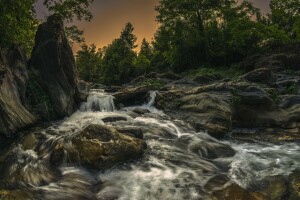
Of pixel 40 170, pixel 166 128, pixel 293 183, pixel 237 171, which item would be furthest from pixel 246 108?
pixel 40 170

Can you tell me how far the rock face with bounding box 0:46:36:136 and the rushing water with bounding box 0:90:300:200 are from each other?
1090 millimetres

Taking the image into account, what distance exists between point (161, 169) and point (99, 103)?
35.9 ft

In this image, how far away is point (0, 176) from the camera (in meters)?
9.39

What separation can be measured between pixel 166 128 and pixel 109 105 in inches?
257

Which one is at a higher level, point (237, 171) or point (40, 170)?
point (40, 170)

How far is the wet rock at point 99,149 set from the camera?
408 inches

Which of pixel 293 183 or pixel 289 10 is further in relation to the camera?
pixel 289 10

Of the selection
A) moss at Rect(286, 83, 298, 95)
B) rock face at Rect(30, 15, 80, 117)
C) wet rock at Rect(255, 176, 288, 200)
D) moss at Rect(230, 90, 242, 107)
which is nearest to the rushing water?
wet rock at Rect(255, 176, 288, 200)

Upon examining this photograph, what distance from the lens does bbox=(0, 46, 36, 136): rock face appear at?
12422mm

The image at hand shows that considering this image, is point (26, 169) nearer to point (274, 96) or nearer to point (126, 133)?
point (126, 133)

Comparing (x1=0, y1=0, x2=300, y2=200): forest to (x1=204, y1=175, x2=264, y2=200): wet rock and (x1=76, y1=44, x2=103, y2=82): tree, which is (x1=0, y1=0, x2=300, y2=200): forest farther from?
(x1=76, y1=44, x2=103, y2=82): tree

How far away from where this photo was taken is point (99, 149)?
34.4ft

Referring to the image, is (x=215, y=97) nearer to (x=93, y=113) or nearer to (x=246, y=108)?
(x=246, y=108)

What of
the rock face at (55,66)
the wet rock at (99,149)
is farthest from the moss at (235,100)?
the rock face at (55,66)
